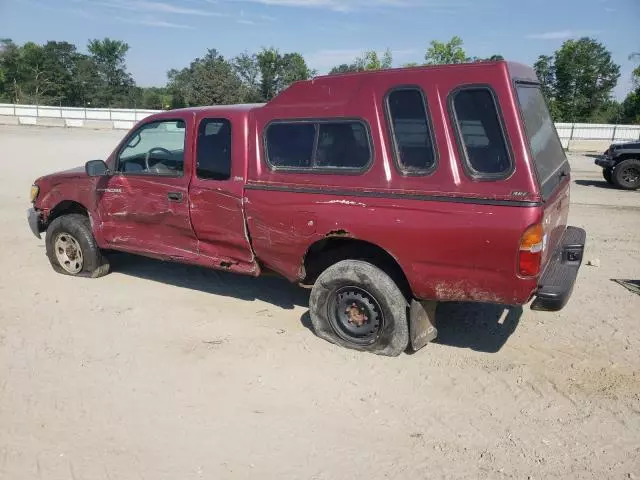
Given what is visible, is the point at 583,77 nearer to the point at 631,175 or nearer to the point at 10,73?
the point at 631,175

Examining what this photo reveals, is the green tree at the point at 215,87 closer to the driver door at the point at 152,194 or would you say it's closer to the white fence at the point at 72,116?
the white fence at the point at 72,116

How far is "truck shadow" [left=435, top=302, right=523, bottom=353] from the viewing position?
4.67 metres

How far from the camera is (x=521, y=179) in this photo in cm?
349

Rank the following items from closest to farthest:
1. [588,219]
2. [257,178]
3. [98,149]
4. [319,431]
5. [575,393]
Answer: [319,431], [575,393], [257,178], [588,219], [98,149]

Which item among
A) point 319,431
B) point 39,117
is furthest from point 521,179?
point 39,117

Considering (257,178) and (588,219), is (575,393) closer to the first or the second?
(257,178)

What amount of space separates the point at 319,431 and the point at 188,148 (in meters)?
2.91

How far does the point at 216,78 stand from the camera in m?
52.9

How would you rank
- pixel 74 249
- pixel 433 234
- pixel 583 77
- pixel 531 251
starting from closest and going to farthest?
pixel 531 251
pixel 433 234
pixel 74 249
pixel 583 77

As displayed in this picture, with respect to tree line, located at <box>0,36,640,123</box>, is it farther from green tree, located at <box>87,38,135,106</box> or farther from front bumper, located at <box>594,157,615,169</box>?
front bumper, located at <box>594,157,615,169</box>

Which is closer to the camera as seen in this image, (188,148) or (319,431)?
(319,431)

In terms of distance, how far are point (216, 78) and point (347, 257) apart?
171 ft

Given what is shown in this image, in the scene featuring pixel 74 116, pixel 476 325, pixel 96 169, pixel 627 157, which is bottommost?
pixel 476 325

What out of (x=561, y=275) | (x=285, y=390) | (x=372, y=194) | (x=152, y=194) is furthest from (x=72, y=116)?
(x=561, y=275)
